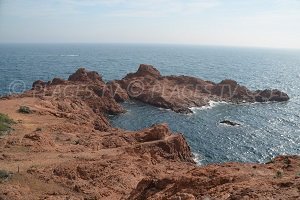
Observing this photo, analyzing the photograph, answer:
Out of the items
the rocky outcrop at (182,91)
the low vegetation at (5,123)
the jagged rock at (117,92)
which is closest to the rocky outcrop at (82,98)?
the jagged rock at (117,92)

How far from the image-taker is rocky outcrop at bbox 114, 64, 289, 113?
3536 inches

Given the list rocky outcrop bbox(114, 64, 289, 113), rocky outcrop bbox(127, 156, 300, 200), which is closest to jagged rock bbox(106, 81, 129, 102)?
rocky outcrop bbox(114, 64, 289, 113)

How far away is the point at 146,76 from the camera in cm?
10550

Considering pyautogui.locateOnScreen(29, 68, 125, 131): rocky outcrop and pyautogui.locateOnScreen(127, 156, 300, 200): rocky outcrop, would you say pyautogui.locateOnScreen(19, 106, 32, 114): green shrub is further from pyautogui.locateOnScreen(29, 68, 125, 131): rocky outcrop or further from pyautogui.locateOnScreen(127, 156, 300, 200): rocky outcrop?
pyautogui.locateOnScreen(127, 156, 300, 200): rocky outcrop

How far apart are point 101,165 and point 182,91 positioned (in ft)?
209

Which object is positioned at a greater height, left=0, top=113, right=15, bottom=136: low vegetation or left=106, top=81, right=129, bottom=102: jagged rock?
left=0, top=113, right=15, bottom=136: low vegetation

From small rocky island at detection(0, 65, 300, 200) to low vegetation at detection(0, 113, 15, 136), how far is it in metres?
0.17

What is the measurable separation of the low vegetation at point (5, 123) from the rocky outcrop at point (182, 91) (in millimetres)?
44432

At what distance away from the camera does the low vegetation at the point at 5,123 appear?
1734 inches

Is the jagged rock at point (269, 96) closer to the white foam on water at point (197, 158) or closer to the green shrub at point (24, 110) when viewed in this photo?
the white foam on water at point (197, 158)

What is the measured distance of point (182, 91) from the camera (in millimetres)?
97562

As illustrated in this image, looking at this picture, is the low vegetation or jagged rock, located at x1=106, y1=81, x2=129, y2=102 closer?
the low vegetation

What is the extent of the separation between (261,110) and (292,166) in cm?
6176

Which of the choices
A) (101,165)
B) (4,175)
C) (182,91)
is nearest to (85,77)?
(182,91)
